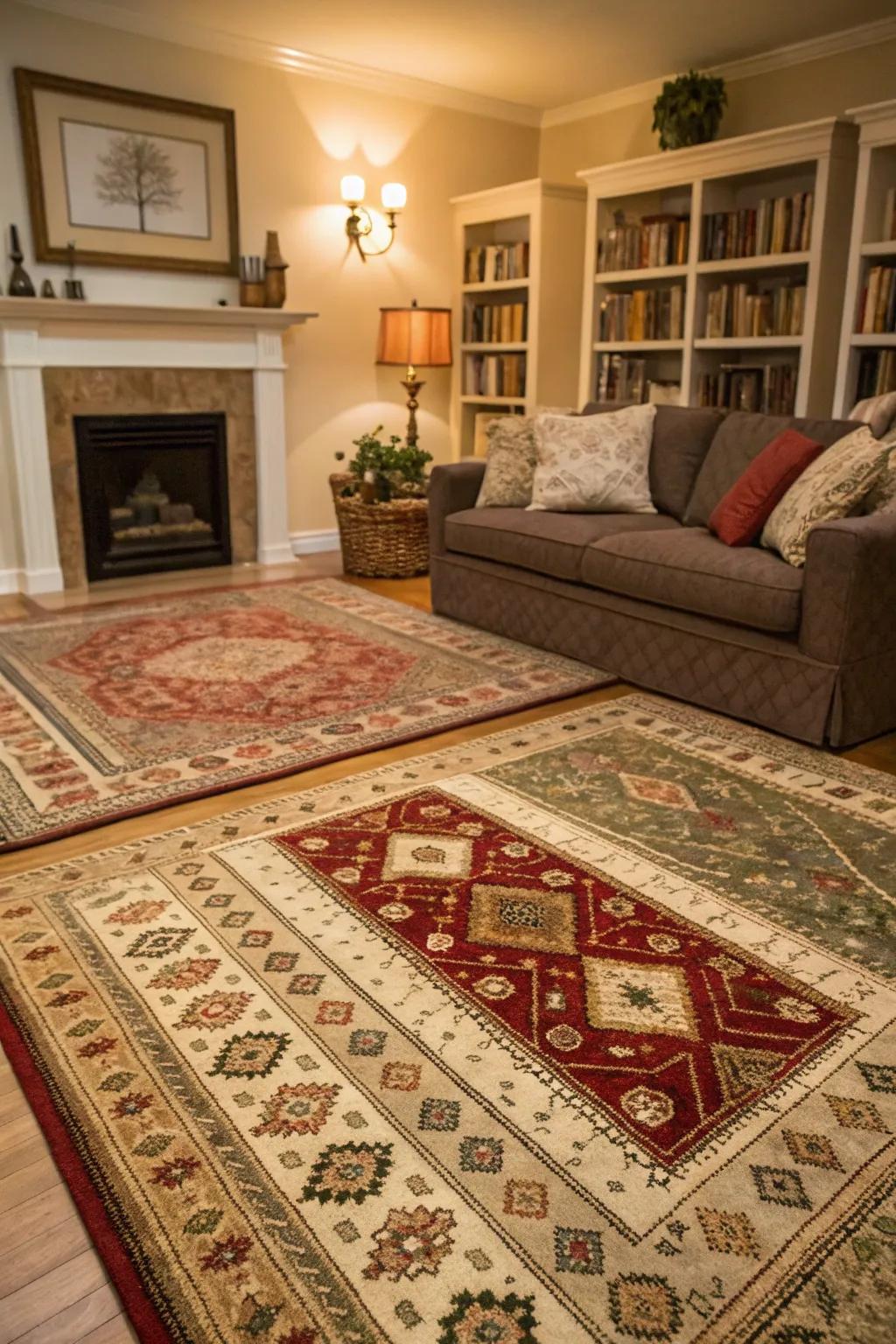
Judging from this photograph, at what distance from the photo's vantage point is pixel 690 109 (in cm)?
489

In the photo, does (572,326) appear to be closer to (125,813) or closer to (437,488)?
(437,488)

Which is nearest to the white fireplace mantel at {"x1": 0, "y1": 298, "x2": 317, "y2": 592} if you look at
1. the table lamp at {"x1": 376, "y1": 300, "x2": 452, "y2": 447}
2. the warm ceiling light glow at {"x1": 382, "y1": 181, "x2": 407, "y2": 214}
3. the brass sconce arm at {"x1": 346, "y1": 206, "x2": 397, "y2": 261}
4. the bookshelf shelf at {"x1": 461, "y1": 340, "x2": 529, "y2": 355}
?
the table lamp at {"x1": 376, "y1": 300, "x2": 452, "y2": 447}

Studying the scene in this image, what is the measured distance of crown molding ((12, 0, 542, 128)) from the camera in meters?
4.50

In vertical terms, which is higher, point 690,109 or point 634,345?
point 690,109

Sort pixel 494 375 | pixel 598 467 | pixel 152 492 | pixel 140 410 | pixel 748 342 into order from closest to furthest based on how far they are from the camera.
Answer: pixel 598 467
pixel 748 342
pixel 140 410
pixel 152 492
pixel 494 375

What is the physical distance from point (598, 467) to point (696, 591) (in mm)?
Answer: 974

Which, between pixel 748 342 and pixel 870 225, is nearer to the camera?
pixel 870 225

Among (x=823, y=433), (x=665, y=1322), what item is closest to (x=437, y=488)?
(x=823, y=433)

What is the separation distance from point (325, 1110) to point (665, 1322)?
54 cm

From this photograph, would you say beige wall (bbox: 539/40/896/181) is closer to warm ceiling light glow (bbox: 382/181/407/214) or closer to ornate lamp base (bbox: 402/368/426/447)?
warm ceiling light glow (bbox: 382/181/407/214)

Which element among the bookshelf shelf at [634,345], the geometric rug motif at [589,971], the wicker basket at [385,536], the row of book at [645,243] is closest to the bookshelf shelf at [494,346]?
the bookshelf shelf at [634,345]

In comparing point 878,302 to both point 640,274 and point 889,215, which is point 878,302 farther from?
point 640,274

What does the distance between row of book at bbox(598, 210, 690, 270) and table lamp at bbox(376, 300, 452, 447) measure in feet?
3.03

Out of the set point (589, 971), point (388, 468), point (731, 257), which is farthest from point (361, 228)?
point (589, 971)
